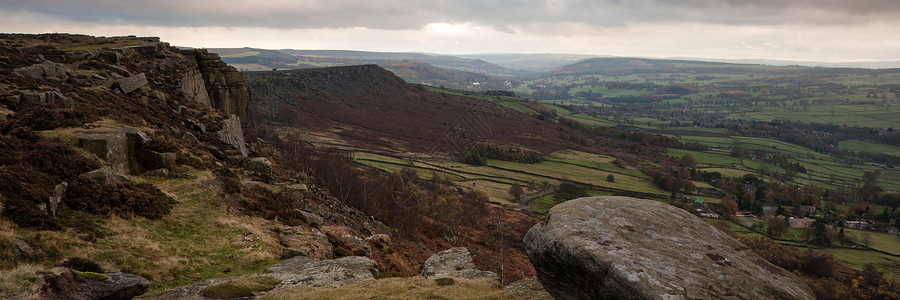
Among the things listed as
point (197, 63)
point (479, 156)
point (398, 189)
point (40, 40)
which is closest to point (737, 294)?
point (197, 63)

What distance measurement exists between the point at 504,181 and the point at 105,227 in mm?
99691

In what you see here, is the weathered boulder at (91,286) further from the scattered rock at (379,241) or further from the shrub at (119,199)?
the scattered rock at (379,241)

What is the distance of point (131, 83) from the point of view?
35625 millimetres

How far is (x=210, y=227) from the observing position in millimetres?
20812

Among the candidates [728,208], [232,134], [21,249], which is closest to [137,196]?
[21,249]

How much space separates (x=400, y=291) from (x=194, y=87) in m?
43.2

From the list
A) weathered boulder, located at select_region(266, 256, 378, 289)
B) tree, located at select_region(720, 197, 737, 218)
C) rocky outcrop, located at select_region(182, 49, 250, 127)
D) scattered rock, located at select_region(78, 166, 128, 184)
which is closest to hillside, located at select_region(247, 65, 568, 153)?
tree, located at select_region(720, 197, 737, 218)

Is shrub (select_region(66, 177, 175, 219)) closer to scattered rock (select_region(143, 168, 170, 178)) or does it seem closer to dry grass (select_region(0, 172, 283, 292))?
dry grass (select_region(0, 172, 283, 292))

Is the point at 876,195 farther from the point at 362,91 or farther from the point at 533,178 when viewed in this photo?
the point at 362,91

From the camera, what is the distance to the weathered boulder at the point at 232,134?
36.2 m

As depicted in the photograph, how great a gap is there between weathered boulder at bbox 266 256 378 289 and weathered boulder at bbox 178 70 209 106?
111 ft

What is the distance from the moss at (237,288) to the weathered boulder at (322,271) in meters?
0.62

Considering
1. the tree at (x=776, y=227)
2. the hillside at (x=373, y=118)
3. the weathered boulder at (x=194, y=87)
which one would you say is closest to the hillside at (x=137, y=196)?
the weathered boulder at (x=194, y=87)

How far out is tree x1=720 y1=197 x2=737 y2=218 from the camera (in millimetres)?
111000
